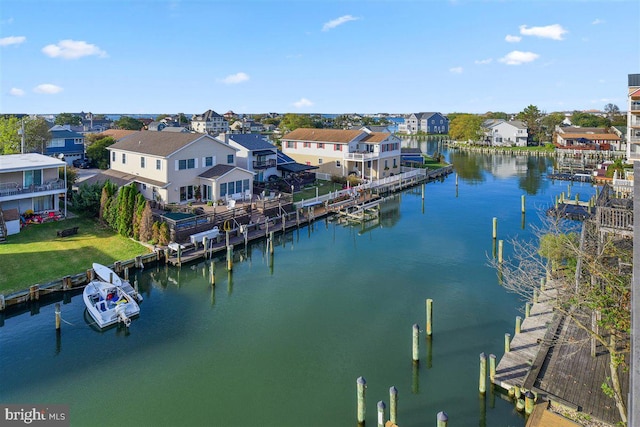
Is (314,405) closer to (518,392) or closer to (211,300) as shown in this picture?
(518,392)

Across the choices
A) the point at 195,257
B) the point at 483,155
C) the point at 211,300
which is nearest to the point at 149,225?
the point at 195,257

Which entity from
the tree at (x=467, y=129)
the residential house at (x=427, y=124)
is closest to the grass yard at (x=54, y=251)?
the tree at (x=467, y=129)

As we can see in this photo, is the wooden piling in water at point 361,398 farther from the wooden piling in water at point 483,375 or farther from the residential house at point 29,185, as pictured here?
the residential house at point 29,185

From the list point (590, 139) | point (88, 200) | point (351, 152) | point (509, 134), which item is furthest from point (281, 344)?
point (509, 134)

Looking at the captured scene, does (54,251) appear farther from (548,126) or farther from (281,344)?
(548,126)

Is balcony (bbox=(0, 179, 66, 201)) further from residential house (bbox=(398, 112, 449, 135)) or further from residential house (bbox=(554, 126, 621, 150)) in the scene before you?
residential house (bbox=(398, 112, 449, 135))
